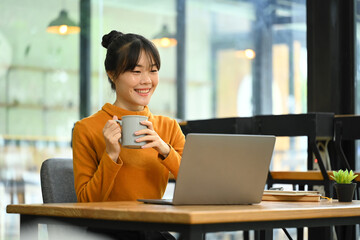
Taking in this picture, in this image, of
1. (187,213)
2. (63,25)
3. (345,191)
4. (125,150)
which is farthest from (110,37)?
(63,25)

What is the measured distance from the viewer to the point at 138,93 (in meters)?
2.14

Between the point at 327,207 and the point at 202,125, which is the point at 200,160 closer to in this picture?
the point at 327,207

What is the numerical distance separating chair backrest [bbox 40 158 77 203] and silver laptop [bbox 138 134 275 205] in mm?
566

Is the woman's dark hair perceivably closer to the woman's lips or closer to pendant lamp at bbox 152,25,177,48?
the woman's lips

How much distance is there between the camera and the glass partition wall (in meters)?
5.12

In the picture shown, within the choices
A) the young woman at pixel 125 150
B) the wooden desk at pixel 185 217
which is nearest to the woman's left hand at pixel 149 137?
the young woman at pixel 125 150

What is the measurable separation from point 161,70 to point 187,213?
459cm

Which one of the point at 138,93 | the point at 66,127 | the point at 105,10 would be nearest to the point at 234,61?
the point at 105,10

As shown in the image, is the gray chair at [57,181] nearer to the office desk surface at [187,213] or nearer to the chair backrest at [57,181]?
the chair backrest at [57,181]

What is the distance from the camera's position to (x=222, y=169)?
165cm

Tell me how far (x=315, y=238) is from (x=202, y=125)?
109 centimetres

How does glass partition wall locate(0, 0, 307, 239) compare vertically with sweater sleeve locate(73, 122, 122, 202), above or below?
above

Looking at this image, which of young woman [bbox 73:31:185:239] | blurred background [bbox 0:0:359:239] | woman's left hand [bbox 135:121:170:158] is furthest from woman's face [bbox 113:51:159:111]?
blurred background [bbox 0:0:359:239]

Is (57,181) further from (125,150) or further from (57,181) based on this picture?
(125,150)
